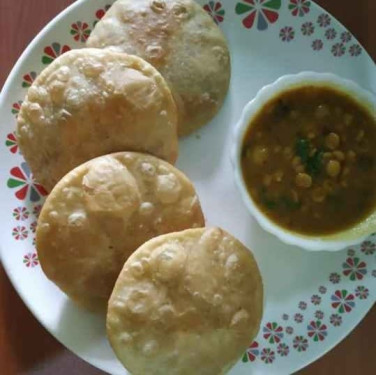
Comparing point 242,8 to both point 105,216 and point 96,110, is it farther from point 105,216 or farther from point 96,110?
point 105,216

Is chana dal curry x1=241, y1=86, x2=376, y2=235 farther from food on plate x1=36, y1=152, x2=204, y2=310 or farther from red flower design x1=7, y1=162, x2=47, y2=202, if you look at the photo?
red flower design x1=7, y1=162, x2=47, y2=202

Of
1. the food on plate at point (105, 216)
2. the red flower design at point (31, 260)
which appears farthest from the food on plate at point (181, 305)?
the red flower design at point (31, 260)

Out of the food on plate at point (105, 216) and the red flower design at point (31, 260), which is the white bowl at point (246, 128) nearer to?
the food on plate at point (105, 216)

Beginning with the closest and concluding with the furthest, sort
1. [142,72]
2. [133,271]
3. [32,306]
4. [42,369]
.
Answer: [133,271], [142,72], [32,306], [42,369]

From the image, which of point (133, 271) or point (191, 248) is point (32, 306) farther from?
point (191, 248)

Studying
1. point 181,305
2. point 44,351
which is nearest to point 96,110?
point 181,305

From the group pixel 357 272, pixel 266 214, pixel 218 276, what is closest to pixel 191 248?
pixel 218 276
